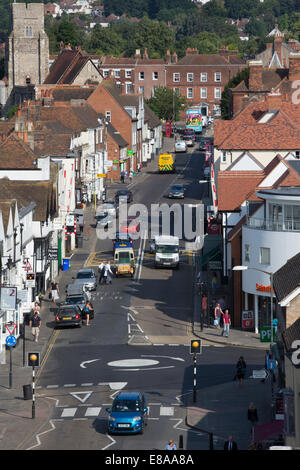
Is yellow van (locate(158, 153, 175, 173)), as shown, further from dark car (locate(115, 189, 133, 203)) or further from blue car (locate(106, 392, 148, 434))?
blue car (locate(106, 392, 148, 434))

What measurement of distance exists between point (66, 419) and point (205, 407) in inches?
254

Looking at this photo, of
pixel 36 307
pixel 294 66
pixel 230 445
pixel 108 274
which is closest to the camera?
pixel 230 445

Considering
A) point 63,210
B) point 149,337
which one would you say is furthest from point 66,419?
point 63,210

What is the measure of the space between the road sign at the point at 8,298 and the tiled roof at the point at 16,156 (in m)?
27.9

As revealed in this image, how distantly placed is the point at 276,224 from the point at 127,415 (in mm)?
23170

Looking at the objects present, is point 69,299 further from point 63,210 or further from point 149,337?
→ point 63,210

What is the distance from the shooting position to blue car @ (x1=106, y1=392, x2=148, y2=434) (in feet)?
166

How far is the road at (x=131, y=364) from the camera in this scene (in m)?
50.8

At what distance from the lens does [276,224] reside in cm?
7062

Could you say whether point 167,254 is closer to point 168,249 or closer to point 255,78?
point 168,249

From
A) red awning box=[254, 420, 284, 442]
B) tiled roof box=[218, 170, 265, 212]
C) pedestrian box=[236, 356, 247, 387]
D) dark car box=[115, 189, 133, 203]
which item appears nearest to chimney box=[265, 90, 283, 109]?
dark car box=[115, 189, 133, 203]

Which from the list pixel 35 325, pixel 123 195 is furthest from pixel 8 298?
pixel 123 195

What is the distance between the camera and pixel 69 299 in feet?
254

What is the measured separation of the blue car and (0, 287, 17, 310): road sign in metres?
13.5
